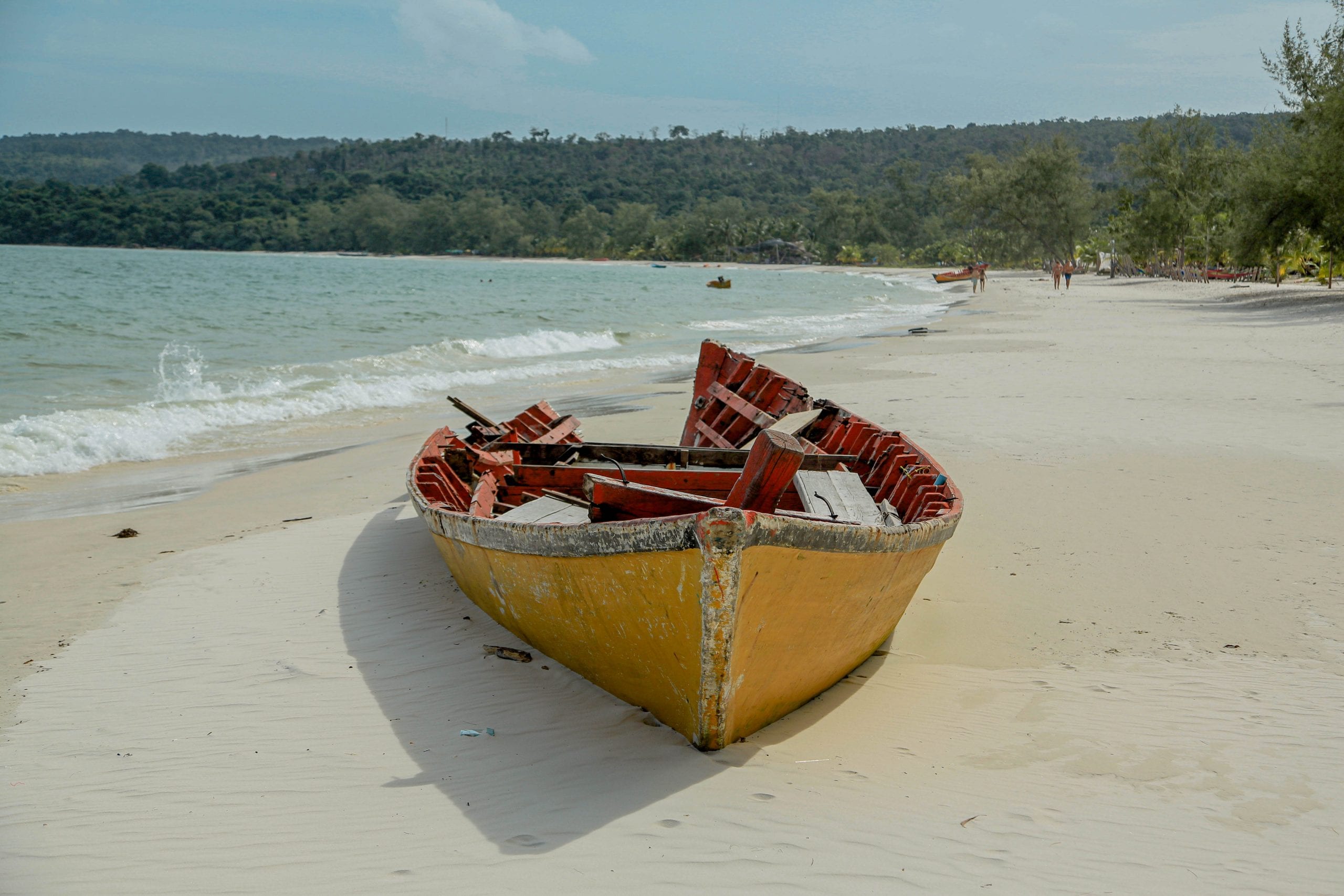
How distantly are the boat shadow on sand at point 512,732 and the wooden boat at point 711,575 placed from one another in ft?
0.39

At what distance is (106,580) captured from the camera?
20.8 ft

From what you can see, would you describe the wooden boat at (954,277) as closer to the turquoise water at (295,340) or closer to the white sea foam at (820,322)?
the turquoise water at (295,340)

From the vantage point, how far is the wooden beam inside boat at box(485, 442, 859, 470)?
7.24 metres

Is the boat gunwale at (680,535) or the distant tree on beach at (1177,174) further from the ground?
the distant tree on beach at (1177,174)

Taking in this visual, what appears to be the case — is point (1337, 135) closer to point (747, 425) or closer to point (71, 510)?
point (747, 425)

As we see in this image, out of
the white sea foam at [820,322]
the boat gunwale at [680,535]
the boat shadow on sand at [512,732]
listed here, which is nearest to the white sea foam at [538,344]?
the white sea foam at [820,322]

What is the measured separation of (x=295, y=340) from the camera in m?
24.0

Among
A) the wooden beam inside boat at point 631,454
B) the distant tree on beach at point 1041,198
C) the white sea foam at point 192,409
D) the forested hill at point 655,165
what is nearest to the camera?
the wooden beam inside boat at point 631,454

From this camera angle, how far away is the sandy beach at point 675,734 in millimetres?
→ 3240

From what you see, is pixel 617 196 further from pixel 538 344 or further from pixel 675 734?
pixel 675 734

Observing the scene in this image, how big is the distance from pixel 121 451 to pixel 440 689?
8190mm

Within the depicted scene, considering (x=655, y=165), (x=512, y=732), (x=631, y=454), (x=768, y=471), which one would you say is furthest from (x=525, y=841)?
(x=655, y=165)

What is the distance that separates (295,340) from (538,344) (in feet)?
→ 19.9

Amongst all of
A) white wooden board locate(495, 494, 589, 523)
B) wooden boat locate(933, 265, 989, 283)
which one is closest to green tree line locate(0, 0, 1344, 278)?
wooden boat locate(933, 265, 989, 283)
